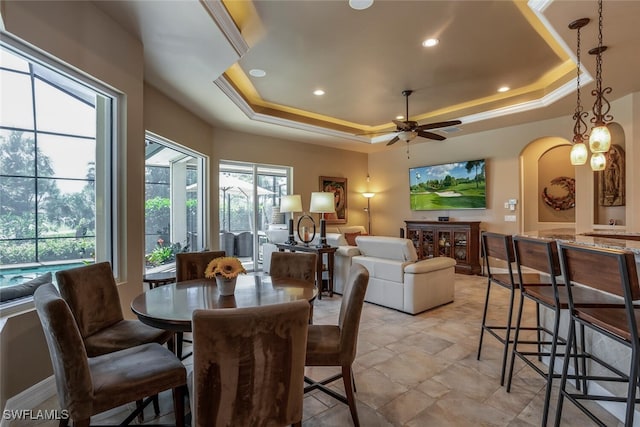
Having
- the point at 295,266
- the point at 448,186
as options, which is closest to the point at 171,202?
the point at 295,266

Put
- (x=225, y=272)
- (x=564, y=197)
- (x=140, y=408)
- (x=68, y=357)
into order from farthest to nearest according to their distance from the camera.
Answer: (x=564, y=197), (x=225, y=272), (x=140, y=408), (x=68, y=357)

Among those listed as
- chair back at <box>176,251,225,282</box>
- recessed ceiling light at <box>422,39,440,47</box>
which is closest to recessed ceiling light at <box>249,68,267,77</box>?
recessed ceiling light at <box>422,39,440,47</box>

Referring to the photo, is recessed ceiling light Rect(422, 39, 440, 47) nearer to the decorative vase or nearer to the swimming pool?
the decorative vase

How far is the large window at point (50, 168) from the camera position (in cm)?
213

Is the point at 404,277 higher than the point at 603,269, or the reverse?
the point at 603,269

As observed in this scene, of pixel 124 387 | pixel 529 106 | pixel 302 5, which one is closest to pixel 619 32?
pixel 529 106

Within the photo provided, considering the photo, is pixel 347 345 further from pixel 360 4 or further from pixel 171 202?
pixel 171 202

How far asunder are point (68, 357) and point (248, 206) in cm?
544

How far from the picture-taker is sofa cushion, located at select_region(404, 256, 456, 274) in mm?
3960

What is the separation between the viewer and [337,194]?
316 inches

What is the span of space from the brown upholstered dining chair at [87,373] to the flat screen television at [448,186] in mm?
6348

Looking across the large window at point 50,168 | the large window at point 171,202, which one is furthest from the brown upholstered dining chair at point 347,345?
the large window at point 171,202

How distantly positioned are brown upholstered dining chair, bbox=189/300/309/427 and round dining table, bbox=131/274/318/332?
18.0 inches

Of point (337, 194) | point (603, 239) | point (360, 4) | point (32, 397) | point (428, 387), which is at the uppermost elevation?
point (360, 4)
